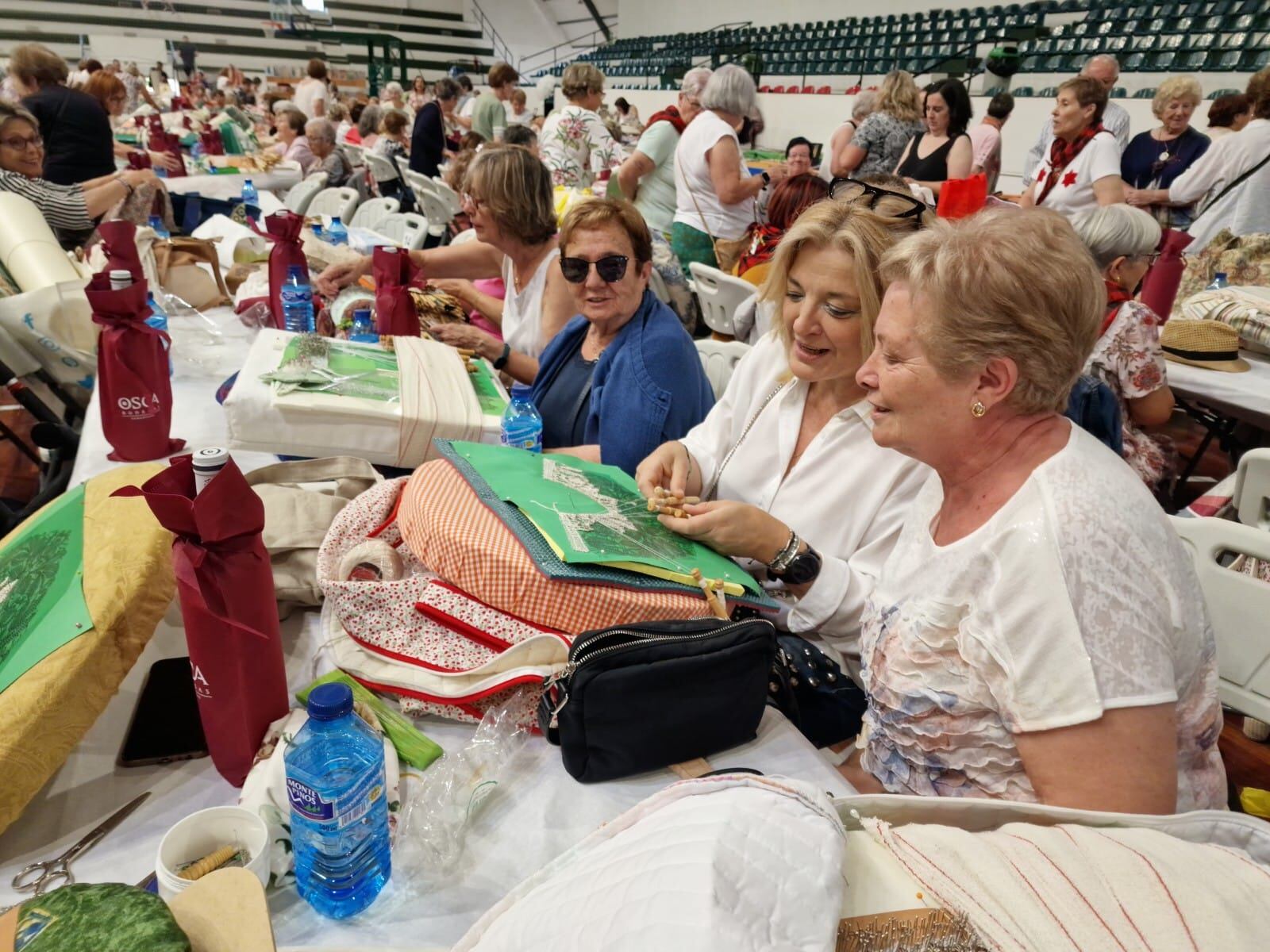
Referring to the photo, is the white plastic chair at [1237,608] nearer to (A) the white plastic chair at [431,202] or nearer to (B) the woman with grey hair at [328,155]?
(A) the white plastic chair at [431,202]

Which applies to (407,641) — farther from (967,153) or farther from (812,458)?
(967,153)

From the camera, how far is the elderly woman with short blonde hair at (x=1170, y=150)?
18.0 feet

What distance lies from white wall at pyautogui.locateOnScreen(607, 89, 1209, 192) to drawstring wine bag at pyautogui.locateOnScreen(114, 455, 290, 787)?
9520 mm

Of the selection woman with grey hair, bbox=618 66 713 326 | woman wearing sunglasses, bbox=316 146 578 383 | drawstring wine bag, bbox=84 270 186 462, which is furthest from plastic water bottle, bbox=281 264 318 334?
Answer: woman with grey hair, bbox=618 66 713 326

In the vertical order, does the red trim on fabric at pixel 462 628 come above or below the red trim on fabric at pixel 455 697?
above

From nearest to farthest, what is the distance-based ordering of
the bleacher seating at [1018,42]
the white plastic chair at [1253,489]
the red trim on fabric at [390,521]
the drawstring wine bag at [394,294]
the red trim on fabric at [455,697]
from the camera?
the red trim on fabric at [455,697] < the red trim on fabric at [390,521] < the white plastic chair at [1253,489] < the drawstring wine bag at [394,294] < the bleacher seating at [1018,42]

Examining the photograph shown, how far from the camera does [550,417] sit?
250 centimetres

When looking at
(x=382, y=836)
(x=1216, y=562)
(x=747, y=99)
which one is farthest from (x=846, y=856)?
(x=747, y=99)

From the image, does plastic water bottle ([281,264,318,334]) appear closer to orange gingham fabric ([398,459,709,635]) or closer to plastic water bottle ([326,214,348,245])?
plastic water bottle ([326,214,348,245])

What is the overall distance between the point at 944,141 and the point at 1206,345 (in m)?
2.69

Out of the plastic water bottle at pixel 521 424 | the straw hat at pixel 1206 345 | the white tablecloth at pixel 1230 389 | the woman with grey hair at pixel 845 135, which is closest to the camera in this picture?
the plastic water bottle at pixel 521 424

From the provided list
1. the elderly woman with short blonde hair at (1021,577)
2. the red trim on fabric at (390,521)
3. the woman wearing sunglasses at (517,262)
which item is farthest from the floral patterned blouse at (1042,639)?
the woman wearing sunglasses at (517,262)

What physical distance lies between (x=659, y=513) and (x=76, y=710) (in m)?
0.96

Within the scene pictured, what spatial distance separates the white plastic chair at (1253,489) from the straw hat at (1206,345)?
45.7 inches
